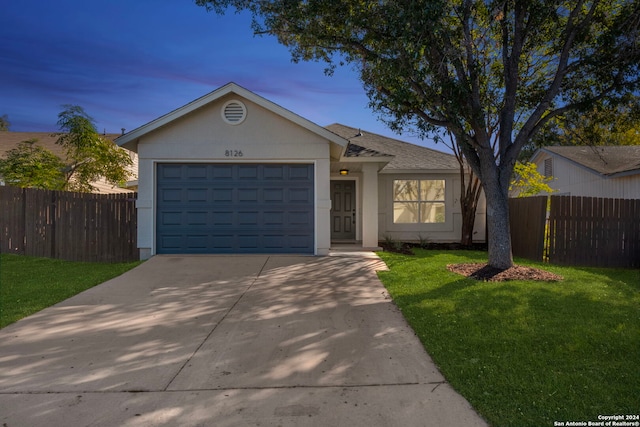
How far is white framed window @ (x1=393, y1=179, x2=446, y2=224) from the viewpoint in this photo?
1577 cm

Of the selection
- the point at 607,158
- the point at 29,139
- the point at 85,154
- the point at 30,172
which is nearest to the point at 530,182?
the point at 607,158

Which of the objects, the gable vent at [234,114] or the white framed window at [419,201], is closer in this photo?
the gable vent at [234,114]

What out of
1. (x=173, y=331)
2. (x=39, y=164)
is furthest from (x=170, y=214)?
(x=39, y=164)

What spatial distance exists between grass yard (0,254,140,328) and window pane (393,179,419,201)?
944cm

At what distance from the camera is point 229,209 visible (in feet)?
36.1

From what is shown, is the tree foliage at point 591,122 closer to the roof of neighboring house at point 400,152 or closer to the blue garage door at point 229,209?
the roof of neighboring house at point 400,152

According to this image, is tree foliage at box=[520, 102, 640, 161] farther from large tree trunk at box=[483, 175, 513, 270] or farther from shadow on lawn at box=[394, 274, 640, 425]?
shadow on lawn at box=[394, 274, 640, 425]

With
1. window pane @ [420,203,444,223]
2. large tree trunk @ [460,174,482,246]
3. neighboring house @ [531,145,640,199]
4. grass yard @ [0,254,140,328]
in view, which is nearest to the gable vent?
grass yard @ [0,254,140,328]

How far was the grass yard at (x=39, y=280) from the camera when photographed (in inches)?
266

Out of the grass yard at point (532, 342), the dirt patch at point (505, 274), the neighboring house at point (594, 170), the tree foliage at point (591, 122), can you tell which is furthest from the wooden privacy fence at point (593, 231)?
the dirt patch at point (505, 274)

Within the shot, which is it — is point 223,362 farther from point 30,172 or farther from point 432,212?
point 30,172

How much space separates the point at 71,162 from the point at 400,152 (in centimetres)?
1350

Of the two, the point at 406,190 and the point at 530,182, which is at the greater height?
the point at 530,182

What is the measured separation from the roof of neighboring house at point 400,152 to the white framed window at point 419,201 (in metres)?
0.56
